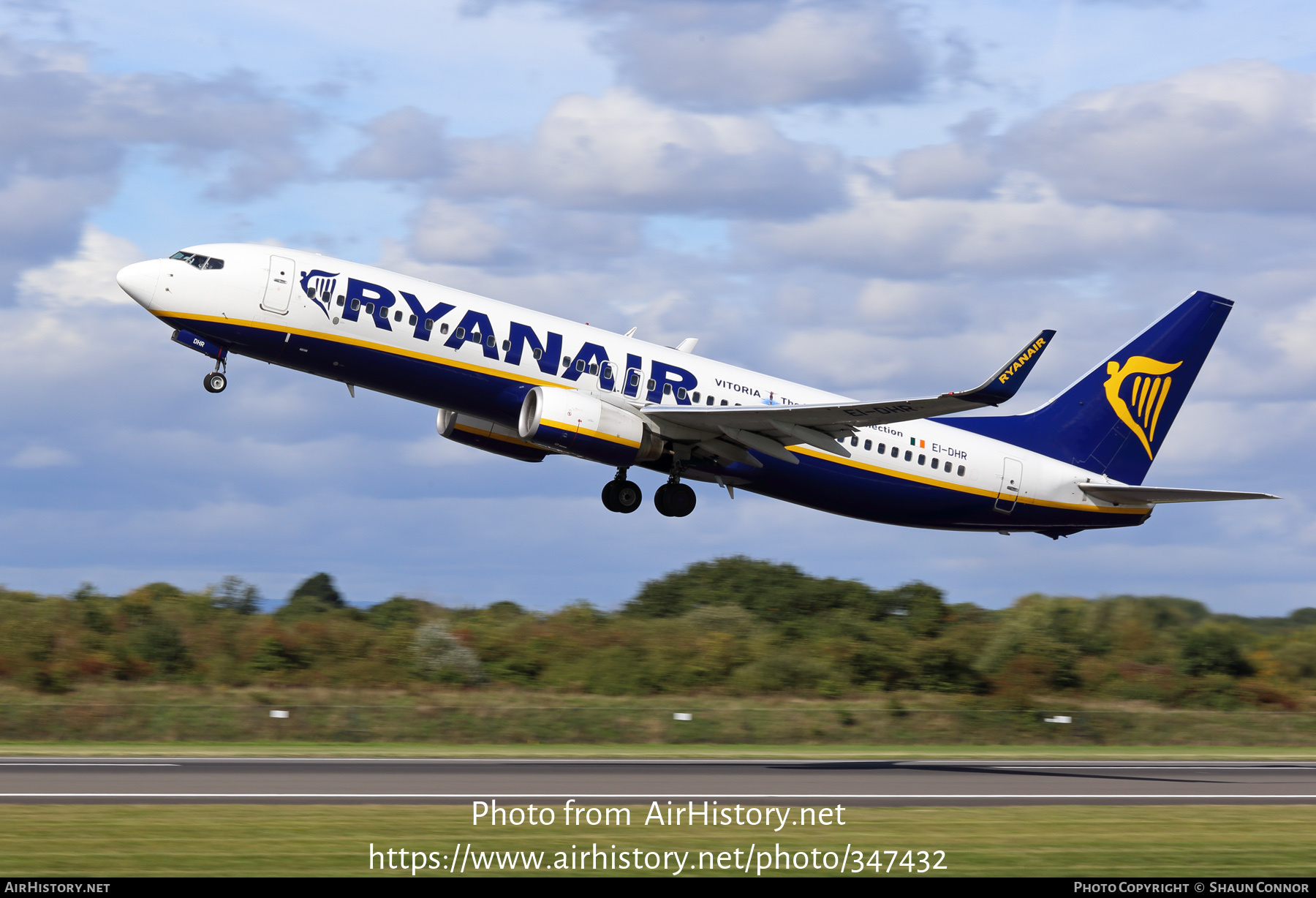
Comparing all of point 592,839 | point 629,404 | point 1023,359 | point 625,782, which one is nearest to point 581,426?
point 629,404

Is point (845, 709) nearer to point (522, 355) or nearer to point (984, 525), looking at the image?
point (984, 525)

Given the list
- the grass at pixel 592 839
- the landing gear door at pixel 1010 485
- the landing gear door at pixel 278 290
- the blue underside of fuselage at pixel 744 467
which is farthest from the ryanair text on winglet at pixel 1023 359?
the landing gear door at pixel 278 290

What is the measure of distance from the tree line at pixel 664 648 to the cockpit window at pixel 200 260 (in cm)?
2177

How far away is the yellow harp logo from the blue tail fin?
2 centimetres

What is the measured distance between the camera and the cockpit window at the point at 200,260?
108 ft

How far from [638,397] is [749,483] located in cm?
455

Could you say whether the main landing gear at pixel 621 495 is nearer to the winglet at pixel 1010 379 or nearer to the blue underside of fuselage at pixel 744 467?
the blue underside of fuselage at pixel 744 467

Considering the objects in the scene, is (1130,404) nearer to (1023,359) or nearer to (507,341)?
(1023,359)

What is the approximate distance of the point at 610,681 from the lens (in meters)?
51.2

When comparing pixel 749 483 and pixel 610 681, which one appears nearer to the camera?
pixel 749 483

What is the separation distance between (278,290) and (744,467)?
12.9 m

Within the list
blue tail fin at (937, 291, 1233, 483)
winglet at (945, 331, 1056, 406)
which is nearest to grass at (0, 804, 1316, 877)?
winglet at (945, 331, 1056, 406)

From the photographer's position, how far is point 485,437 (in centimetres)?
3872

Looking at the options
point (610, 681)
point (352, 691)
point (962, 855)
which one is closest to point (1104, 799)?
point (962, 855)
